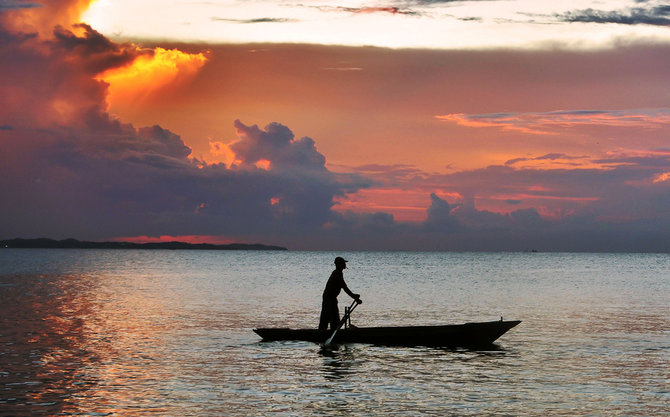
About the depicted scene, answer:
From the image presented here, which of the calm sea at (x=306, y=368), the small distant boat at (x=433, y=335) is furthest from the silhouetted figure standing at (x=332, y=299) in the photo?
the calm sea at (x=306, y=368)

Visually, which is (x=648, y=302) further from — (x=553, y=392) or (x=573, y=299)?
(x=553, y=392)

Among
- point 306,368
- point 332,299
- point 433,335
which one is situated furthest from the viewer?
point 332,299

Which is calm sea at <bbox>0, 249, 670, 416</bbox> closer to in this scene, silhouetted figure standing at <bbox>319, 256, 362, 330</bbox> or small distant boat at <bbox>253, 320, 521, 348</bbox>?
Answer: small distant boat at <bbox>253, 320, 521, 348</bbox>

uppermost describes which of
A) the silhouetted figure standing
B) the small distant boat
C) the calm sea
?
the silhouetted figure standing

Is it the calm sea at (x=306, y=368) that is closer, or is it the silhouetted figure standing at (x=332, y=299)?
the calm sea at (x=306, y=368)

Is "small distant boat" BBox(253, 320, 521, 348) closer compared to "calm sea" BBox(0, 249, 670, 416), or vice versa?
"calm sea" BBox(0, 249, 670, 416)

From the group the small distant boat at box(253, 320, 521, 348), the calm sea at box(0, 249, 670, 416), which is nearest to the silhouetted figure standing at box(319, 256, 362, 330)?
the small distant boat at box(253, 320, 521, 348)

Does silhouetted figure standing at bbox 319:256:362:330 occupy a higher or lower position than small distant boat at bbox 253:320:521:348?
higher

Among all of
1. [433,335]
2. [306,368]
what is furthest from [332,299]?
[306,368]

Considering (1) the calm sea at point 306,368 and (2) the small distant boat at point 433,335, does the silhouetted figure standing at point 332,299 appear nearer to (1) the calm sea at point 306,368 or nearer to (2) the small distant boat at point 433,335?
(2) the small distant boat at point 433,335

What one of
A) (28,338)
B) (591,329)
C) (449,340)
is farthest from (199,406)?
(591,329)

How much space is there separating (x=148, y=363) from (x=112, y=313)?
1971 centimetres

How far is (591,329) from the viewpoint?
3469cm

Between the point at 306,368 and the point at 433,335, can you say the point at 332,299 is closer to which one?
the point at 433,335
